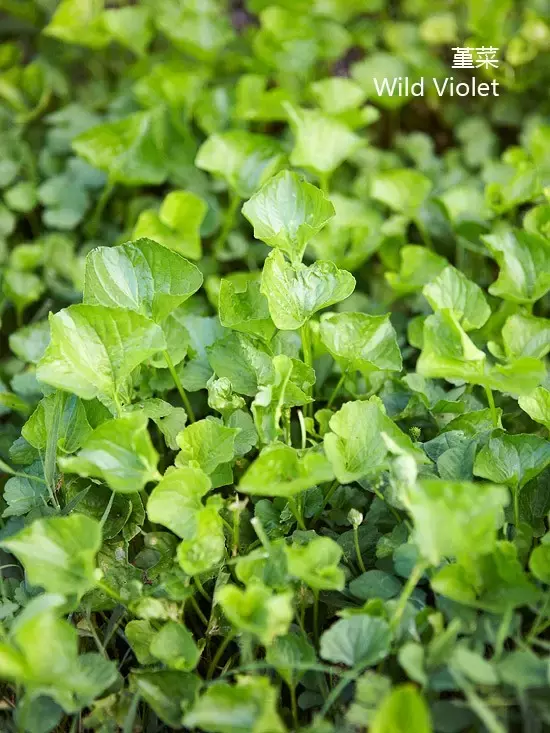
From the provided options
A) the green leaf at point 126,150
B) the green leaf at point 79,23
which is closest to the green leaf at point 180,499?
the green leaf at point 126,150

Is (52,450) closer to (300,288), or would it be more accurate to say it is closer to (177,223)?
(300,288)

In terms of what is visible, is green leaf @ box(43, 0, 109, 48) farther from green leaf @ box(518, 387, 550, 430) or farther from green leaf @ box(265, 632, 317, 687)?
green leaf @ box(265, 632, 317, 687)

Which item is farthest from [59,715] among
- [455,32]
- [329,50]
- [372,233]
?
[455,32]

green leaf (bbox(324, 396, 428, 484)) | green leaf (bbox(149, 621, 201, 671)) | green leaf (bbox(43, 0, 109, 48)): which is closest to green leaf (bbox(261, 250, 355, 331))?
green leaf (bbox(324, 396, 428, 484))

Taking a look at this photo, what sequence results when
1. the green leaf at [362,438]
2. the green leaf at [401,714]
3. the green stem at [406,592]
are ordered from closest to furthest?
the green leaf at [401,714] → the green stem at [406,592] → the green leaf at [362,438]

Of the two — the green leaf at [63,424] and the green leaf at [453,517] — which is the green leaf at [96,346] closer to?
the green leaf at [63,424]

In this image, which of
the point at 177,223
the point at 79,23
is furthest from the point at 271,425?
the point at 79,23

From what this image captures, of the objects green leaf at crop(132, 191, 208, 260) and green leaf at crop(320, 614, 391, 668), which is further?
green leaf at crop(132, 191, 208, 260)
